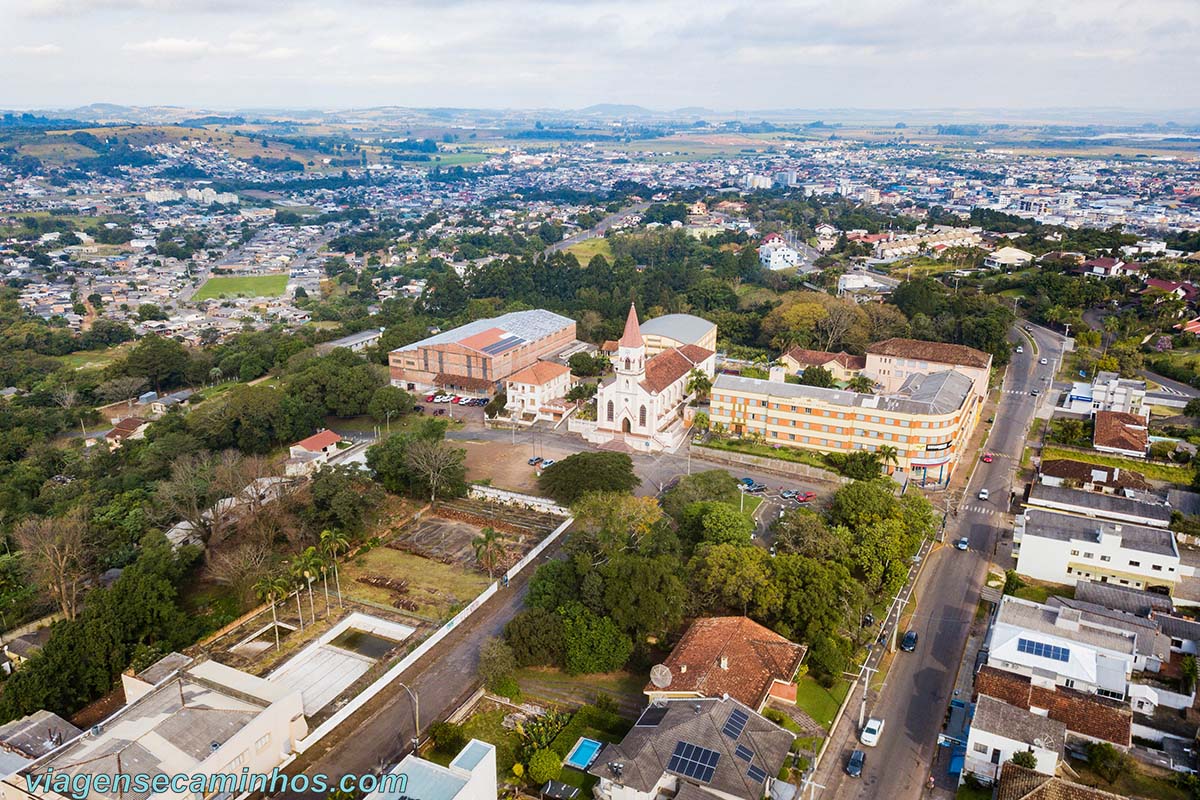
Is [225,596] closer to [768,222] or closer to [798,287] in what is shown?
[798,287]

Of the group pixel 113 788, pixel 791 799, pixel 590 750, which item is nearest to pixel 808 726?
pixel 791 799

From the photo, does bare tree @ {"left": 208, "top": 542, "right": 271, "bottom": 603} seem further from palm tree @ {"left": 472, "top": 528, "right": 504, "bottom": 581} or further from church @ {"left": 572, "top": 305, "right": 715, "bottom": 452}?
church @ {"left": 572, "top": 305, "right": 715, "bottom": 452}

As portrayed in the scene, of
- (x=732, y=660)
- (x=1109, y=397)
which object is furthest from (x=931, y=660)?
(x=1109, y=397)

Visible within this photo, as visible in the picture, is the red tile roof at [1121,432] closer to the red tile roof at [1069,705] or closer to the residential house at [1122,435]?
the residential house at [1122,435]

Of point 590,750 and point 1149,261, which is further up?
point 1149,261

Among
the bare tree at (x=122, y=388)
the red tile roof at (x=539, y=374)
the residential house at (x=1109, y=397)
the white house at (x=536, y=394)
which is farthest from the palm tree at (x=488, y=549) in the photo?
the bare tree at (x=122, y=388)

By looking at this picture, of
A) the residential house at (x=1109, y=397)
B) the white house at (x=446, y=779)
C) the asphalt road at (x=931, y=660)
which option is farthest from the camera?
the residential house at (x=1109, y=397)
